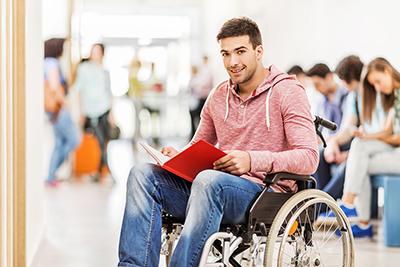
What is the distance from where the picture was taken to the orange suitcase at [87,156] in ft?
33.7

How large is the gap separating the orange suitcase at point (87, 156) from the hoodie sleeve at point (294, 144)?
6.87 metres

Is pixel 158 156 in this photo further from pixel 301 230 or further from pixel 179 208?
pixel 301 230

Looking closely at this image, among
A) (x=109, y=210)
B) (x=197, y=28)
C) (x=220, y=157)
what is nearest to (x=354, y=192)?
(x=109, y=210)

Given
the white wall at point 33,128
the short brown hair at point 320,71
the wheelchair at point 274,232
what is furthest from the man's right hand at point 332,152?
the wheelchair at point 274,232

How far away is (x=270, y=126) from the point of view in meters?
3.48

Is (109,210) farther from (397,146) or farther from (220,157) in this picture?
(220,157)

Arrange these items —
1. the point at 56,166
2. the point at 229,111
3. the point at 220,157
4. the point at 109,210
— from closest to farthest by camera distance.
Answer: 1. the point at 220,157
2. the point at 229,111
3. the point at 109,210
4. the point at 56,166

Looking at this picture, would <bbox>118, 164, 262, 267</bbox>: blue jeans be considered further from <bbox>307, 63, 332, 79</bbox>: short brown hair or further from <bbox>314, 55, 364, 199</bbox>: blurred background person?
<bbox>307, 63, 332, 79</bbox>: short brown hair

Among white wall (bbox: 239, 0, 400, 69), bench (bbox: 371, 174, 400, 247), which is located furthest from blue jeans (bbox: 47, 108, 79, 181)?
bench (bbox: 371, 174, 400, 247)

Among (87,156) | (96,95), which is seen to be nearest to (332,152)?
(96,95)

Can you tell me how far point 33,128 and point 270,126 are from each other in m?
1.62

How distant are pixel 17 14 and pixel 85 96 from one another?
19.2 feet

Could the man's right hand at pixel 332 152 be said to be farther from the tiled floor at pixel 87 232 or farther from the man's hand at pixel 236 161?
the man's hand at pixel 236 161

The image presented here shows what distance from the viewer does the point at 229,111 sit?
3605 mm
